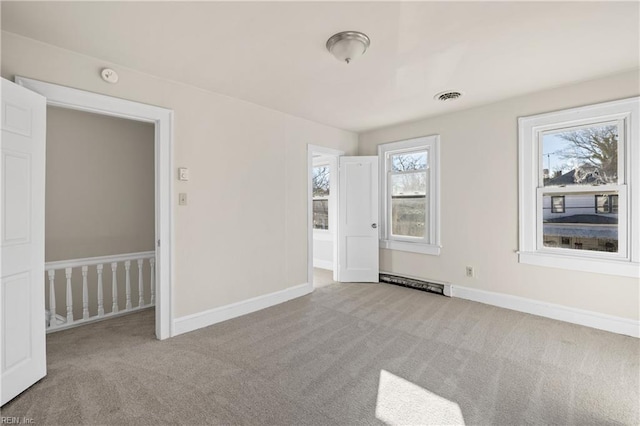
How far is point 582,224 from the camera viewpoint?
3.11 m

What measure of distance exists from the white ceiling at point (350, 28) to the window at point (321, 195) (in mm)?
2910

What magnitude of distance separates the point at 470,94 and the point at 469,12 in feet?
5.18

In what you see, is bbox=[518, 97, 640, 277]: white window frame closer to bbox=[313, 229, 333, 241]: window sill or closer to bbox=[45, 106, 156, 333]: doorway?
bbox=[313, 229, 333, 241]: window sill

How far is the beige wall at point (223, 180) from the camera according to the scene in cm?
240

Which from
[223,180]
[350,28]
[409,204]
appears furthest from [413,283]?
[350,28]

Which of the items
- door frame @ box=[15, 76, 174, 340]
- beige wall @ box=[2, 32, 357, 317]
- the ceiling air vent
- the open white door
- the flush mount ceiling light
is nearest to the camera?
the open white door

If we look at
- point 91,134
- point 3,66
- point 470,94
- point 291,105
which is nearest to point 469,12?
point 470,94

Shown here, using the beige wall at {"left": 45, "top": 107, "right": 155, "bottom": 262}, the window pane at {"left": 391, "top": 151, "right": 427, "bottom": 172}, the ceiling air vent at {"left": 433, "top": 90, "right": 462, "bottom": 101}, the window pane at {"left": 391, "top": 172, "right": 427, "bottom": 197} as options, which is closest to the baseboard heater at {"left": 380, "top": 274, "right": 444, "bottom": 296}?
the window pane at {"left": 391, "top": 172, "right": 427, "bottom": 197}

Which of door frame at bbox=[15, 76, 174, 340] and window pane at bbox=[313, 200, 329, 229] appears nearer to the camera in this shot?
door frame at bbox=[15, 76, 174, 340]

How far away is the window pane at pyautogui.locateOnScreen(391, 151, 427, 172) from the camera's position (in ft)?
14.2

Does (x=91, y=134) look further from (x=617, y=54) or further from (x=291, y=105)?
(x=617, y=54)

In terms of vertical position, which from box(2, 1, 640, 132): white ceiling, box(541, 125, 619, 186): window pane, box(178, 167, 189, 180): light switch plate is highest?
box(2, 1, 640, 132): white ceiling

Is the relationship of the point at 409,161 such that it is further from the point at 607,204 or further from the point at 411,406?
the point at 411,406

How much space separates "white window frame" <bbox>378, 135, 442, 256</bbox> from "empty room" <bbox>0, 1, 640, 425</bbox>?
4 cm
